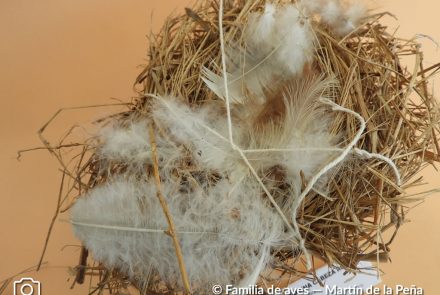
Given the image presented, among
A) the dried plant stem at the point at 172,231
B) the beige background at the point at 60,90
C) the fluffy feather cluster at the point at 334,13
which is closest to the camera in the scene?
the dried plant stem at the point at 172,231

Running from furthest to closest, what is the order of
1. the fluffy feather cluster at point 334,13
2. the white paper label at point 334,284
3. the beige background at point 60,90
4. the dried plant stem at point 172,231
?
the beige background at point 60,90
the white paper label at point 334,284
the fluffy feather cluster at point 334,13
the dried plant stem at point 172,231

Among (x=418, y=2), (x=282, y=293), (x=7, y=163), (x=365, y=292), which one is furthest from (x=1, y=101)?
(x=418, y=2)

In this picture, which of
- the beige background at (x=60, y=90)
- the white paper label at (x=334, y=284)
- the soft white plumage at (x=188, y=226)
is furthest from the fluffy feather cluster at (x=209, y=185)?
the beige background at (x=60, y=90)

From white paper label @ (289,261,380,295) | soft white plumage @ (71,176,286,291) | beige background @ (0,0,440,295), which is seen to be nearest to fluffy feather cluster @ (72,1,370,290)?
soft white plumage @ (71,176,286,291)

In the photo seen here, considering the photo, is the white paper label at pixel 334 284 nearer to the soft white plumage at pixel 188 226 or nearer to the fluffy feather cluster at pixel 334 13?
the soft white plumage at pixel 188 226

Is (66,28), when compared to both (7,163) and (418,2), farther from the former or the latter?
(418,2)

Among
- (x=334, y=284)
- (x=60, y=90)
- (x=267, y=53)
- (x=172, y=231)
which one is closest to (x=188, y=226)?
(x=172, y=231)
